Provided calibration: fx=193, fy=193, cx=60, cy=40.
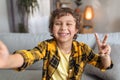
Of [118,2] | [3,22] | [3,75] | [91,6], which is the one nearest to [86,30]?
[91,6]

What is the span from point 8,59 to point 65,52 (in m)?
0.41

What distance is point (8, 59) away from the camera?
2.46 feet

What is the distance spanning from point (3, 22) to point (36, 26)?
1.77 ft

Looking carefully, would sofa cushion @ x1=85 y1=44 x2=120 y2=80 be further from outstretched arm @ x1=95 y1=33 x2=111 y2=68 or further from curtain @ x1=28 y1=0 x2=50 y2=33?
curtain @ x1=28 y1=0 x2=50 y2=33

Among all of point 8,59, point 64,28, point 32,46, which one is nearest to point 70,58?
point 64,28

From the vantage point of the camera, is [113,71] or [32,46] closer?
[113,71]

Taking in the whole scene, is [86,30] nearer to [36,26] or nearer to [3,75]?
[36,26]

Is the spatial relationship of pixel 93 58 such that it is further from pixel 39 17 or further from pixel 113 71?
pixel 39 17

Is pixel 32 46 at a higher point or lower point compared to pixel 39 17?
lower

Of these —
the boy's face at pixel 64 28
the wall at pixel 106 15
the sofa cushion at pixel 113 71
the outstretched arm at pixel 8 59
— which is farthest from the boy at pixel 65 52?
the wall at pixel 106 15

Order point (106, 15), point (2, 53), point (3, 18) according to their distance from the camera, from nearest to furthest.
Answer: point (2, 53), point (3, 18), point (106, 15)

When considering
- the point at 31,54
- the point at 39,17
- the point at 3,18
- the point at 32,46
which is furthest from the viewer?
the point at 39,17

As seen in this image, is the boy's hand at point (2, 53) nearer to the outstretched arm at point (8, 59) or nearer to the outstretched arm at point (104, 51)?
the outstretched arm at point (8, 59)

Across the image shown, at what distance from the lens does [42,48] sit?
1.02 m
